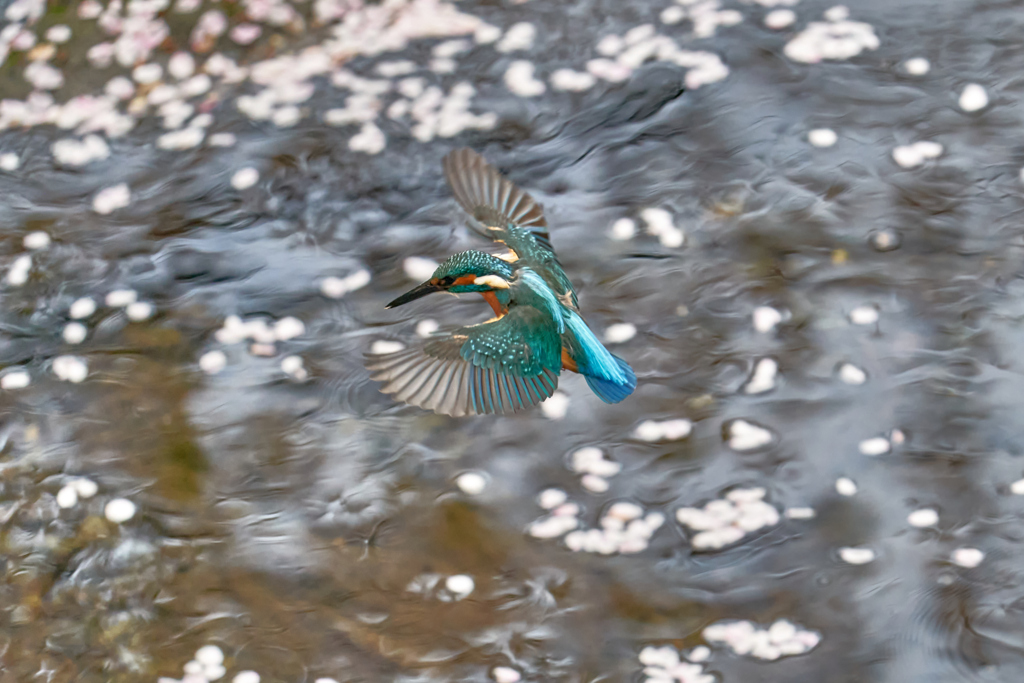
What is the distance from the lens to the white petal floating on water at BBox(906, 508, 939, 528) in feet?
5.19

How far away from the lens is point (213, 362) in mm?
1835

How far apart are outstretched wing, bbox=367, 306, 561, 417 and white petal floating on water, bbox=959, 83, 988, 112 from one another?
5.12 feet

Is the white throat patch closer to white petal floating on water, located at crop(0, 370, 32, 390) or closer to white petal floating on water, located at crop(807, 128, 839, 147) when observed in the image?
white petal floating on water, located at crop(807, 128, 839, 147)

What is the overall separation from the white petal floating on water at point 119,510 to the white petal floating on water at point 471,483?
74 cm

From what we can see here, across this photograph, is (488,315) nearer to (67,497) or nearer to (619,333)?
(619,333)

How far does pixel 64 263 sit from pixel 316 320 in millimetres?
701

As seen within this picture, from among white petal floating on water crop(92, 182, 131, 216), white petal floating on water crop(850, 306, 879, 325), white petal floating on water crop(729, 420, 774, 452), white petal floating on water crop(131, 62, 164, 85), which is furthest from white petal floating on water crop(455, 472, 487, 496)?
white petal floating on water crop(131, 62, 164, 85)

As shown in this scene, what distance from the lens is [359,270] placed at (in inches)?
75.4

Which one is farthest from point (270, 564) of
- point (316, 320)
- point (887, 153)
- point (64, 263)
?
point (887, 153)

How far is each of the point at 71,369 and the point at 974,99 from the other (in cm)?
238

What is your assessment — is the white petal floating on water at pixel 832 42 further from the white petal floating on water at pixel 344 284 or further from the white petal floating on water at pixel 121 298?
the white petal floating on water at pixel 121 298

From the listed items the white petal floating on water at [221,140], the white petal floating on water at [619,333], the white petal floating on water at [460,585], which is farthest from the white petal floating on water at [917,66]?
the white petal floating on water at [221,140]

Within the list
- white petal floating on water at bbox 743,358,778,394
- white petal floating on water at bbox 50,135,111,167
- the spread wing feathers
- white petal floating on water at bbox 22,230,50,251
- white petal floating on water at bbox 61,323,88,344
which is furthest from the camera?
white petal floating on water at bbox 50,135,111,167

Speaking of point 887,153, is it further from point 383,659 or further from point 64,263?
point 64,263
